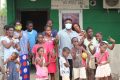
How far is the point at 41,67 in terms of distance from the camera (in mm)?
10234

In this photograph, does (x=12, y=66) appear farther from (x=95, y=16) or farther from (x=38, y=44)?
(x=95, y=16)

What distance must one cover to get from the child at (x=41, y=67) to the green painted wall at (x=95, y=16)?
411cm

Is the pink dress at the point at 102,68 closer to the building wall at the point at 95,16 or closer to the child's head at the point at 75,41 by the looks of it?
the child's head at the point at 75,41

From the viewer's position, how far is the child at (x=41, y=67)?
10.2 m

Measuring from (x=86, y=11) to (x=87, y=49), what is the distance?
12.3 ft

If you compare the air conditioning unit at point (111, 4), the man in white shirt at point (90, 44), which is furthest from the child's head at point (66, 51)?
the air conditioning unit at point (111, 4)

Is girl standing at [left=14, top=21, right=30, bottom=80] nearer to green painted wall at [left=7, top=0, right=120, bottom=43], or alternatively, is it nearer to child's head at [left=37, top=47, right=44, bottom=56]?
child's head at [left=37, top=47, right=44, bottom=56]

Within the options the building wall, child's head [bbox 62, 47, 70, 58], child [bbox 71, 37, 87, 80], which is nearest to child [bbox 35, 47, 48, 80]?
child's head [bbox 62, 47, 70, 58]

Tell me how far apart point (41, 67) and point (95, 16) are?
4.68 m

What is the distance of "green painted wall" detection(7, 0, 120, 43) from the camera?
14.3 metres

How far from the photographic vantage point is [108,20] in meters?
14.4

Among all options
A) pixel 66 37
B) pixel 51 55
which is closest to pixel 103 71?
pixel 66 37

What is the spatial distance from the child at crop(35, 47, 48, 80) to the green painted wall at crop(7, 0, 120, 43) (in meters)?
4.11

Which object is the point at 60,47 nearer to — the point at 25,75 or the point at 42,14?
the point at 25,75
